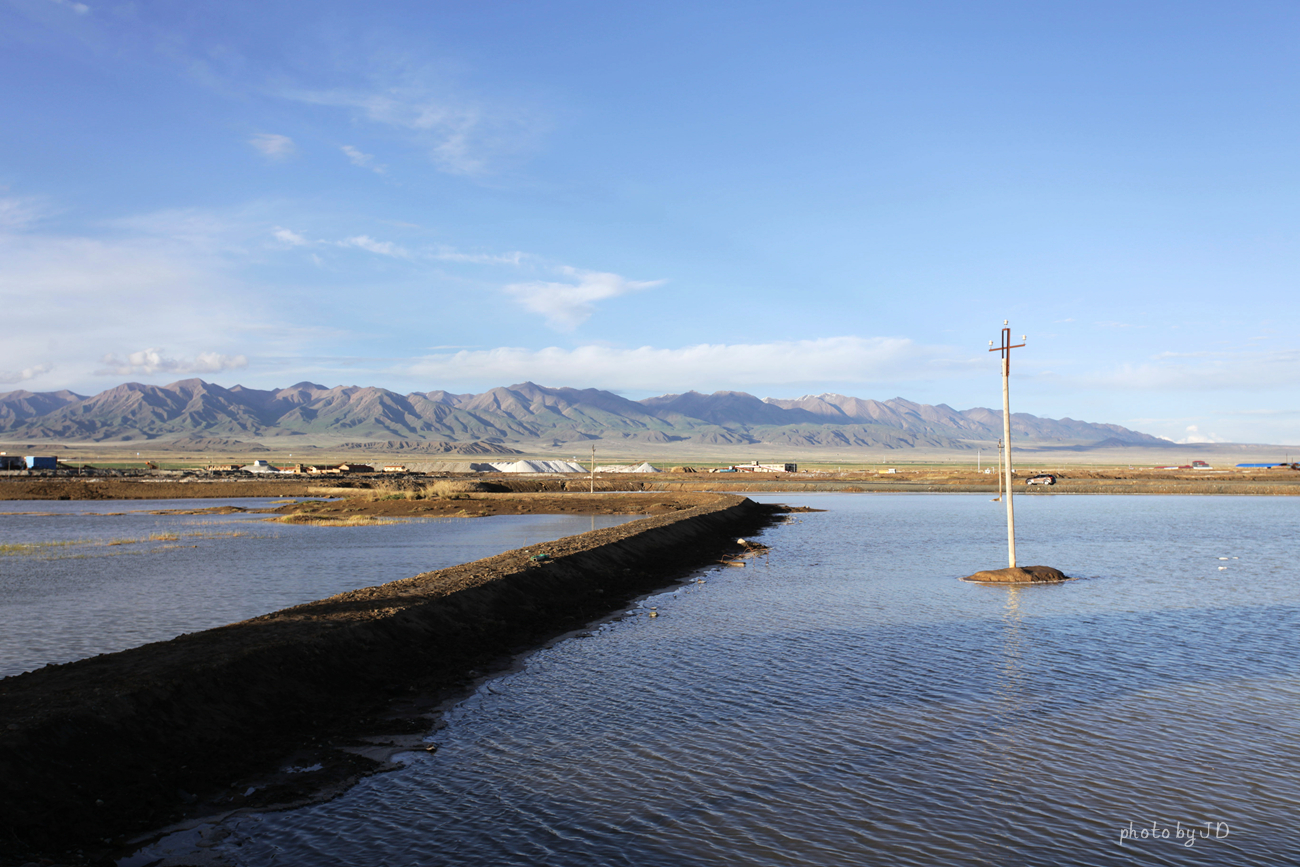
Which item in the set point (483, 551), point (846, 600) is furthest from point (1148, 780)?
point (483, 551)

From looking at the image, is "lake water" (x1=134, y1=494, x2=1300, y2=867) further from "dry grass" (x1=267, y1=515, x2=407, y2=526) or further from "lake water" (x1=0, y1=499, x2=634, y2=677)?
"dry grass" (x1=267, y1=515, x2=407, y2=526)

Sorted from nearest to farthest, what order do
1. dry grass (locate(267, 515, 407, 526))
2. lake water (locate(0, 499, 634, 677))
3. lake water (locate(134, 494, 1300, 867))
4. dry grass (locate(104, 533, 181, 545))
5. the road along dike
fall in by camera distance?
lake water (locate(134, 494, 1300, 867)) < the road along dike < lake water (locate(0, 499, 634, 677)) < dry grass (locate(104, 533, 181, 545)) < dry grass (locate(267, 515, 407, 526))

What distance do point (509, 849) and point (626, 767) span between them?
7.69 ft

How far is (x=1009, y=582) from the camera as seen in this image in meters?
26.1

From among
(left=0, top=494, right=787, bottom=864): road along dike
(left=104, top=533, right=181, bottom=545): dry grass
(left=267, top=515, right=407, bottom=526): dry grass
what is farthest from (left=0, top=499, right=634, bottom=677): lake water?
(left=0, top=494, right=787, bottom=864): road along dike

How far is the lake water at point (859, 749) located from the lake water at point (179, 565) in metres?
9.31

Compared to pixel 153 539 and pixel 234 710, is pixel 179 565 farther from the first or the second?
pixel 234 710

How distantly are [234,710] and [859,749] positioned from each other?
826cm

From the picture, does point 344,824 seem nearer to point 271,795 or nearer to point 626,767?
point 271,795

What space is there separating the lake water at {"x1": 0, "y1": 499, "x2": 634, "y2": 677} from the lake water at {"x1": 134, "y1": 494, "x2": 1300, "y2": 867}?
9.31 metres

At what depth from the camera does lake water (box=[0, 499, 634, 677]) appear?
59.6 feet

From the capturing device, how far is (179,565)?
29750 mm

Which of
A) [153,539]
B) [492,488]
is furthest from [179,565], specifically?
[492,488]

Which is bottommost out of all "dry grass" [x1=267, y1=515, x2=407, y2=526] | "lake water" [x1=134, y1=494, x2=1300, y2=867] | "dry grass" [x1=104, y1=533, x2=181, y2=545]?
"dry grass" [x1=267, y1=515, x2=407, y2=526]
